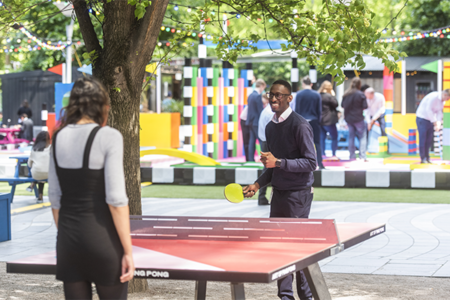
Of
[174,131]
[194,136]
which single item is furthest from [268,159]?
[174,131]

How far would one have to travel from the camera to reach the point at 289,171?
172 inches

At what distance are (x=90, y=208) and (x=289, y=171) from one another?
2.04 m

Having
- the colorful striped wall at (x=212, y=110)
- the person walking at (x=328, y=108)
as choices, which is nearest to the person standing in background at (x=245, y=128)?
the colorful striped wall at (x=212, y=110)

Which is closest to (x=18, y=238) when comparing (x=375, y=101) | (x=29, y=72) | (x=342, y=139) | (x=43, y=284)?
(x=43, y=284)

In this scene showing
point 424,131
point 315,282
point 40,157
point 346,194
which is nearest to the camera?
point 315,282

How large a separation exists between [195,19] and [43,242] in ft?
10.4

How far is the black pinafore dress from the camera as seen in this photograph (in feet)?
8.50

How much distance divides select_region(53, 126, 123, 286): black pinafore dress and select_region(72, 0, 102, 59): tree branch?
2.69 meters

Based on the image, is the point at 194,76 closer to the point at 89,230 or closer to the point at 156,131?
the point at 156,131

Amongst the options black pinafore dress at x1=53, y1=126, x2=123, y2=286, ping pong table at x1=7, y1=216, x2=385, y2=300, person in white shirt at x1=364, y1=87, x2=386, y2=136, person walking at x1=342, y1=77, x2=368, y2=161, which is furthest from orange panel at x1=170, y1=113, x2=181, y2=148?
black pinafore dress at x1=53, y1=126, x2=123, y2=286

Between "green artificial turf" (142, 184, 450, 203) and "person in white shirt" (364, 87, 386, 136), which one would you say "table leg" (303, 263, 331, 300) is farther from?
"person in white shirt" (364, 87, 386, 136)

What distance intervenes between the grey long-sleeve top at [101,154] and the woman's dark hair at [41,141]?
7316mm

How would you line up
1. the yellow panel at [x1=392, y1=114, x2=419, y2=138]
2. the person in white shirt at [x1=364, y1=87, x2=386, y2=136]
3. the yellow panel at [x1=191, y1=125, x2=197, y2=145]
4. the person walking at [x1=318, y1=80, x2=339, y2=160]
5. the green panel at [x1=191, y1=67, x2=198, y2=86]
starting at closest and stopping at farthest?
the person walking at [x1=318, y1=80, x2=339, y2=160] < the green panel at [x1=191, y1=67, x2=198, y2=86] < the yellow panel at [x1=191, y1=125, x2=197, y2=145] < the person in white shirt at [x1=364, y1=87, x2=386, y2=136] < the yellow panel at [x1=392, y1=114, x2=419, y2=138]

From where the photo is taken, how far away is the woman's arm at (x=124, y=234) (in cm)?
260
